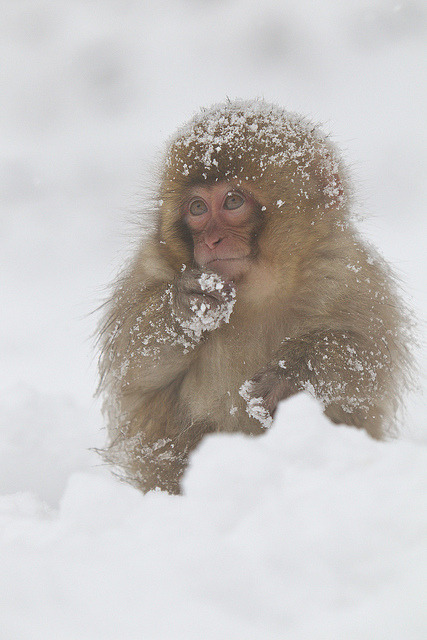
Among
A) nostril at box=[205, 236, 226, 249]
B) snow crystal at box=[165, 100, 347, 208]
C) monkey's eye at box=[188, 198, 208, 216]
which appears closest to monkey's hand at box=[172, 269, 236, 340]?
nostril at box=[205, 236, 226, 249]

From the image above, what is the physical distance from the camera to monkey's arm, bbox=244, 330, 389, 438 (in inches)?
93.0

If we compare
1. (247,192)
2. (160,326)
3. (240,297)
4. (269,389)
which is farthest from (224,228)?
(269,389)

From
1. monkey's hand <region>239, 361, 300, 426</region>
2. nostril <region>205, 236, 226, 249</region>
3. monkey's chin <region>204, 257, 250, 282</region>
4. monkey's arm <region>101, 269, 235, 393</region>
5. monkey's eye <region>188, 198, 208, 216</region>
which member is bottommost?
monkey's hand <region>239, 361, 300, 426</region>

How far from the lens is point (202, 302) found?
8.05ft

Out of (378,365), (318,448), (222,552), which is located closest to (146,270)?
(378,365)

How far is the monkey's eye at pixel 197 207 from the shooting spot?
8.69 ft

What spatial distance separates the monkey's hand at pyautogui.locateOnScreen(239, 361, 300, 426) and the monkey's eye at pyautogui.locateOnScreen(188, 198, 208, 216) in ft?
2.29

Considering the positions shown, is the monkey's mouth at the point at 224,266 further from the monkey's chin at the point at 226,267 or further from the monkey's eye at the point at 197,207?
the monkey's eye at the point at 197,207

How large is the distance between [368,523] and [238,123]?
71.1 inches

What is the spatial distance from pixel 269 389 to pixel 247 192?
79cm

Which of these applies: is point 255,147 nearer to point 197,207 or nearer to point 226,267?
point 197,207

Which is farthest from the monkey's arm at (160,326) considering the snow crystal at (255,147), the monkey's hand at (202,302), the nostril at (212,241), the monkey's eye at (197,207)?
the snow crystal at (255,147)

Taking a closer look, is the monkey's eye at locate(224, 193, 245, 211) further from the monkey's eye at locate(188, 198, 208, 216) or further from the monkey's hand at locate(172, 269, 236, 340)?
the monkey's hand at locate(172, 269, 236, 340)

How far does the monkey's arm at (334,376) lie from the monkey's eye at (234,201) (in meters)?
0.57
